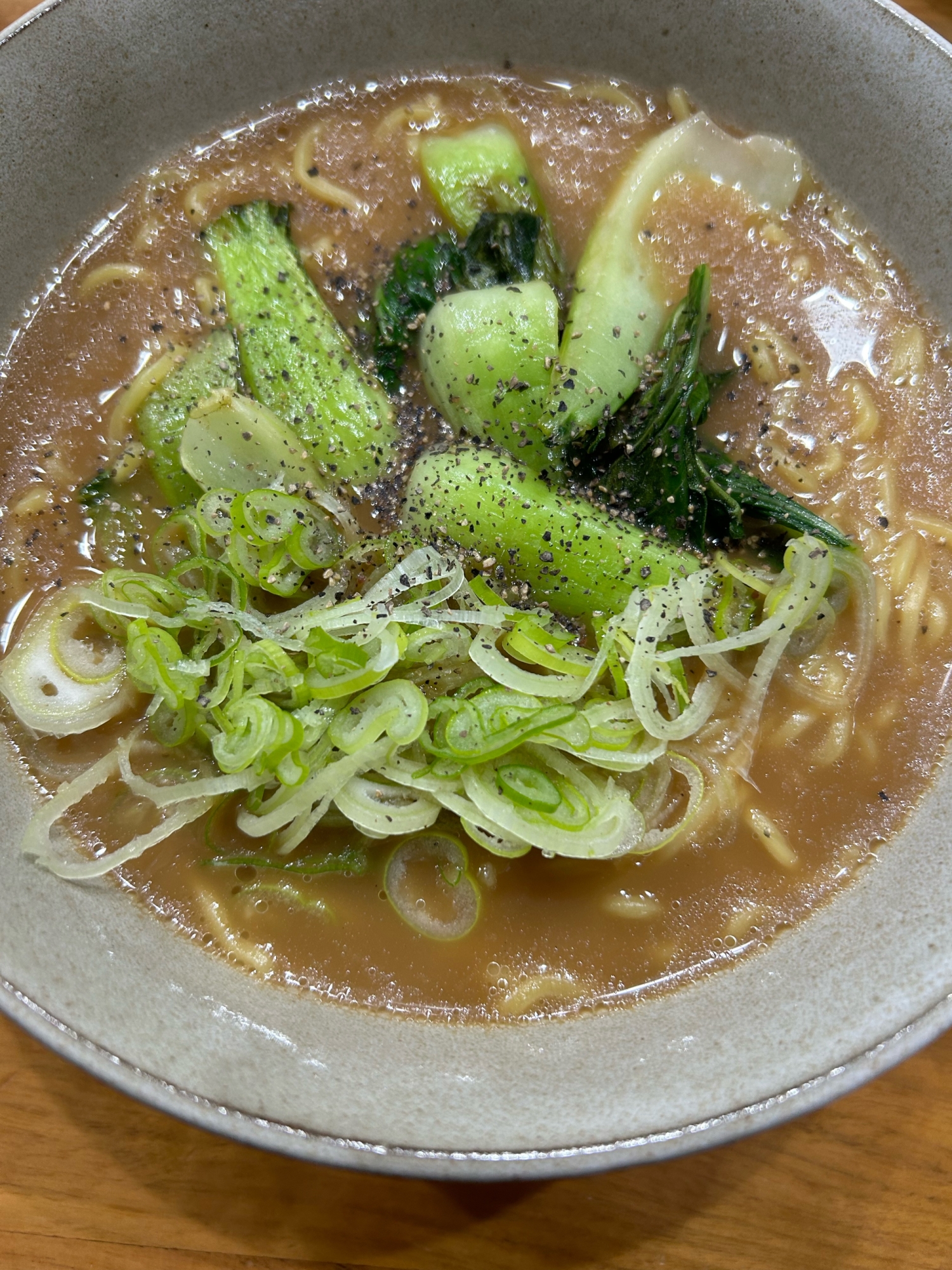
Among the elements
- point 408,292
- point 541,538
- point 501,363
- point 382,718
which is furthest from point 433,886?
point 408,292

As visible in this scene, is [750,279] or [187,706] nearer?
[187,706]

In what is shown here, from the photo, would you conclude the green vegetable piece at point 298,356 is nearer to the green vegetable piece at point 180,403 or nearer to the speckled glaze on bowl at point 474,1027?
the green vegetable piece at point 180,403

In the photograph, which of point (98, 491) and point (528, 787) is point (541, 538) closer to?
point (528, 787)

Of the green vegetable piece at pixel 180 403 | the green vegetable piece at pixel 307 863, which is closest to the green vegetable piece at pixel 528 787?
the green vegetable piece at pixel 307 863

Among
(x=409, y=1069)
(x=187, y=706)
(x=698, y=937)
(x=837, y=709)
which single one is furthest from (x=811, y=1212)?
(x=187, y=706)

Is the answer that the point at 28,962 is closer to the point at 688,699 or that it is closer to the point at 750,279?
the point at 688,699

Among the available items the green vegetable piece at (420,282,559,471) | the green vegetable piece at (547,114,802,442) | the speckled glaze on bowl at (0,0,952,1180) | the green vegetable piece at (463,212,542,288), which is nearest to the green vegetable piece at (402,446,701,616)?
the green vegetable piece at (420,282,559,471)
